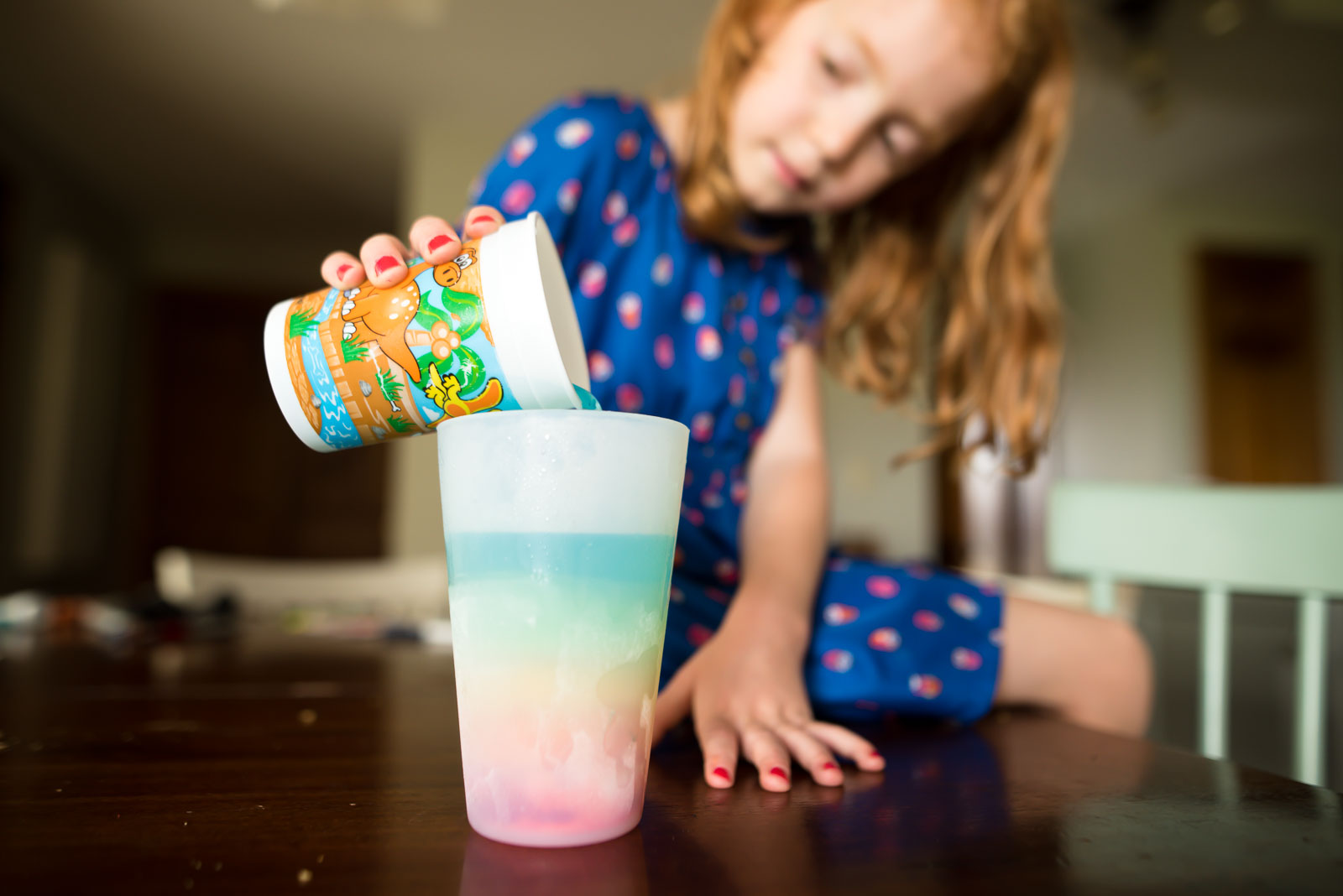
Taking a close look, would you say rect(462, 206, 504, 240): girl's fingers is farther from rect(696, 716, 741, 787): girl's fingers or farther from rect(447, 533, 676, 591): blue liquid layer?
rect(696, 716, 741, 787): girl's fingers

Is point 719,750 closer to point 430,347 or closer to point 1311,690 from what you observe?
point 430,347

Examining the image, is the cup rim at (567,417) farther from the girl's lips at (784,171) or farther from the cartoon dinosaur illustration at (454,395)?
the girl's lips at (784,171)

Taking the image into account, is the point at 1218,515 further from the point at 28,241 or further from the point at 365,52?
the point at 28,241

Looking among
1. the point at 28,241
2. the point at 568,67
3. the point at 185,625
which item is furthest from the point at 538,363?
the point at 28,241

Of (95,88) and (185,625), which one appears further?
(95,88)

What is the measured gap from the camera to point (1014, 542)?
535 centimetres

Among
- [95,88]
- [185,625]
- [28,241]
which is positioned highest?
[95,88]

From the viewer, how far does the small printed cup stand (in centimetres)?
33

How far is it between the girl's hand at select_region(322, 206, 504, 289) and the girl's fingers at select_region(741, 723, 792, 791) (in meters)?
0.25

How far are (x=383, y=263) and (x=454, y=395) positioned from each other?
0.07 metres

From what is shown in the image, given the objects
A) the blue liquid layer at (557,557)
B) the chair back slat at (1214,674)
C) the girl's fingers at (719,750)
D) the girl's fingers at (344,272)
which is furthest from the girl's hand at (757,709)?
the chair back slat at (1214,674)

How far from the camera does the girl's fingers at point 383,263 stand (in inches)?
14.0

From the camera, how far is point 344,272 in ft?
1.21

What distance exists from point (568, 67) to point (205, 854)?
348 cm
